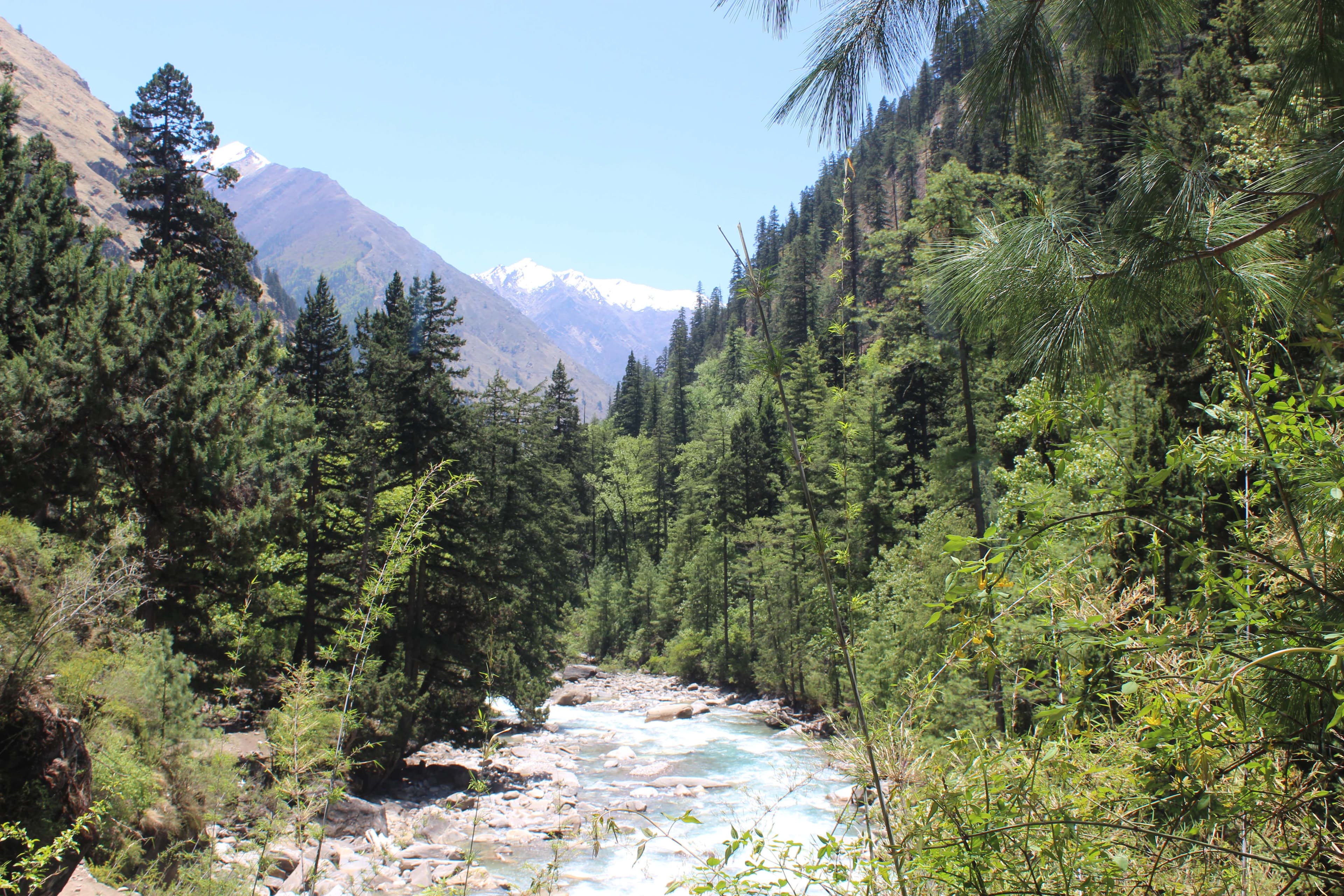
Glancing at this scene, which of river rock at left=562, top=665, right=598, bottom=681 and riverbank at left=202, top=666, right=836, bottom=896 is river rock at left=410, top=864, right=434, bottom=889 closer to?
riverbank at left=202, top=666, right=836, bottom=896

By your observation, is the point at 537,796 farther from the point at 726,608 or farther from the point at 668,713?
the point at 726,608

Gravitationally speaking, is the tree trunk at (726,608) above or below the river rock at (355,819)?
above

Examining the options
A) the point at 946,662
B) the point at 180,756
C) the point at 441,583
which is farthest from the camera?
the point at 441,583

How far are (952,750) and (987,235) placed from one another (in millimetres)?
2914

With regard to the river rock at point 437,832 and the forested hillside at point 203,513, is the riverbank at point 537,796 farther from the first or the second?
the forested hillside at point 203,513

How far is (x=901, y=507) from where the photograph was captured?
24.6 m

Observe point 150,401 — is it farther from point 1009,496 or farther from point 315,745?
point 1009,496

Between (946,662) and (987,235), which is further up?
(987,235)

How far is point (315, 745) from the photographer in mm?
7223

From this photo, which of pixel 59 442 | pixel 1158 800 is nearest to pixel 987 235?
pixel 1158 800

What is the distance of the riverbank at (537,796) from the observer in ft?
39.4

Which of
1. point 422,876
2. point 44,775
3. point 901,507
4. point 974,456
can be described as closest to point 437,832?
point 422,876

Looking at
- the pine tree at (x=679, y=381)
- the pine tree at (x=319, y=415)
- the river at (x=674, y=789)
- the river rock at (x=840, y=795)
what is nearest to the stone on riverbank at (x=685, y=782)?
the river at (x=674, y=789)

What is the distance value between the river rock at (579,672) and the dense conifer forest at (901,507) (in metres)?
5.62
